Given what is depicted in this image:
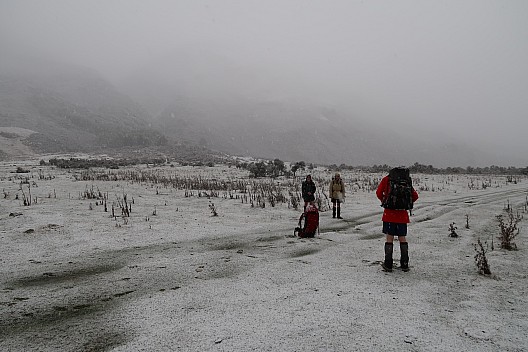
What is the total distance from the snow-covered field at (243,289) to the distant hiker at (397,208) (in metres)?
0.30

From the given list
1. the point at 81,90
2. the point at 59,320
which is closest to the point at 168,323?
the point at 59,320

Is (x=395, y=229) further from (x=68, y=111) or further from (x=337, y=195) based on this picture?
(x=68, y=111)

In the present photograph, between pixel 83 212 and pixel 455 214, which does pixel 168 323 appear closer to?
pixel 83 212

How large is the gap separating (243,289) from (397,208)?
2.72 m

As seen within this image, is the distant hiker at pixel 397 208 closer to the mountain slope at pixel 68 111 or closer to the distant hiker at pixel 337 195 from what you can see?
the distant hiker at pixel 337 195

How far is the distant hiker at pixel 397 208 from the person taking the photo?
199 inches

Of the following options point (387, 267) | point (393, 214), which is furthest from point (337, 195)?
point (387, 267)

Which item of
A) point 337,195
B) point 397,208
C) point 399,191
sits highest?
point 399,191

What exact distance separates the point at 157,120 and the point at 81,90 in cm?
2015

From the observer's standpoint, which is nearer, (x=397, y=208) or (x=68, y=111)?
(x=397, y=208)

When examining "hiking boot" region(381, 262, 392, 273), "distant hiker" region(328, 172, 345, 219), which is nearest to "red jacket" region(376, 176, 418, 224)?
"hiking boot" region(381, 262, 392, 273)

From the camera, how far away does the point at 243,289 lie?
417 centimetres

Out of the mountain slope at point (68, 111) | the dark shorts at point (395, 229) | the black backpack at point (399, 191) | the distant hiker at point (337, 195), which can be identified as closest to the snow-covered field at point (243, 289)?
the dark shorts at point (395, 229)

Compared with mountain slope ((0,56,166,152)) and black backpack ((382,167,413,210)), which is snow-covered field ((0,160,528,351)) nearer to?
black backpack ((382,167,413,210))
